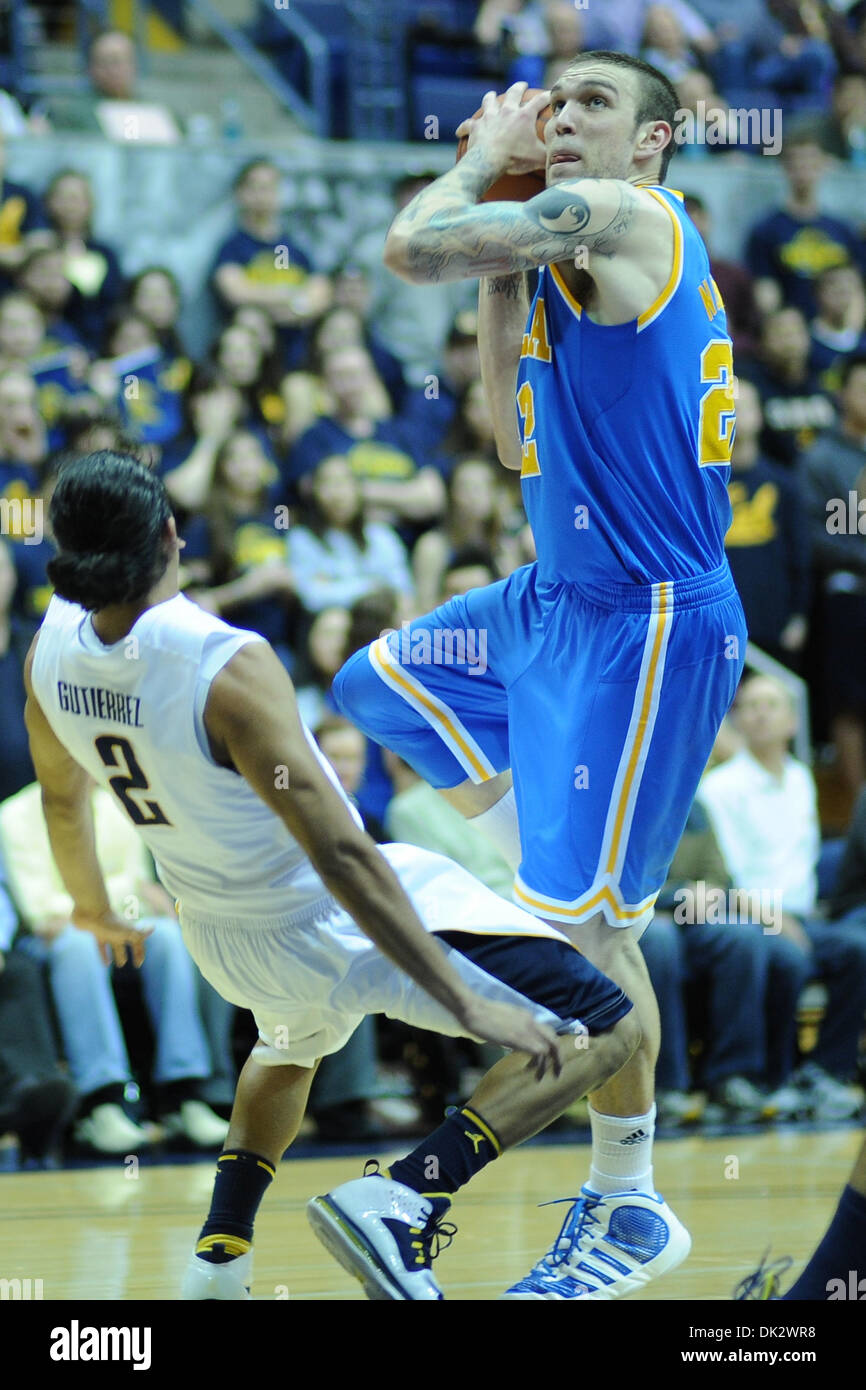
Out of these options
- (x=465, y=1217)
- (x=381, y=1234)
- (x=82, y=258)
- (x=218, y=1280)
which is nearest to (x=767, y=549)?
(x=82, y=258)

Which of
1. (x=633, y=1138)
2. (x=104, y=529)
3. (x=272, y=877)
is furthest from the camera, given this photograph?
(x=633, y=1138)

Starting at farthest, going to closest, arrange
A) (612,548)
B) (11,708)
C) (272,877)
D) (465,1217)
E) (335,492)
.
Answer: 1. (335,492)
2. (11,708)
3. (465,1217)
4. (612,548)
5. (272,877)

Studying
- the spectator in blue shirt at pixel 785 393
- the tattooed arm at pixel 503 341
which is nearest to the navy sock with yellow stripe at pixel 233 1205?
the tattooed arm at pixel 503 341

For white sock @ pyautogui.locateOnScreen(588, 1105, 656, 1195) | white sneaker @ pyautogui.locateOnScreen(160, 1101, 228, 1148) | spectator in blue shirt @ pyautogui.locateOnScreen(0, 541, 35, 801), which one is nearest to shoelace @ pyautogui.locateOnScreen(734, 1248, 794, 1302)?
white sock @ pyautogui.locateOnScreen(588, 1105, 656, 1195)

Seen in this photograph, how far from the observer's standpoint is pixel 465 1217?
5.51 meters

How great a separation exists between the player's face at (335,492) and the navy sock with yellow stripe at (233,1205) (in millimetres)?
4524

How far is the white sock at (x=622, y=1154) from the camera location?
13.4 feet

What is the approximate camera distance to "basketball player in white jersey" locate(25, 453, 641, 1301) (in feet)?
10.9

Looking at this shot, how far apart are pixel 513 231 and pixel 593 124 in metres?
0.46

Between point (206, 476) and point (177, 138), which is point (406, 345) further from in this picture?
point (206, 476)

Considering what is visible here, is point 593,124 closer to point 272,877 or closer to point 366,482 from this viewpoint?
point 272,877

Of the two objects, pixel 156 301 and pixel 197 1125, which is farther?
pixel 156 301

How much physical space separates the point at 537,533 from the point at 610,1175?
149 cm
